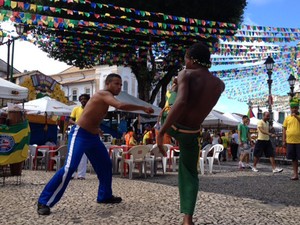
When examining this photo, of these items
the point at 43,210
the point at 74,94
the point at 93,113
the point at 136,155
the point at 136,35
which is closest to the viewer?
the point at 43,210

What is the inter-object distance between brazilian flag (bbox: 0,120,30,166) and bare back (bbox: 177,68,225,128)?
418 cm

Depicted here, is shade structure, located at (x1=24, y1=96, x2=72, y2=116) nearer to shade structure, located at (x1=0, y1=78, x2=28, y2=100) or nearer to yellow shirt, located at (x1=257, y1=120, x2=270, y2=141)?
shade structure, located at (x1=0, y1=78, x2=28, y2=100)

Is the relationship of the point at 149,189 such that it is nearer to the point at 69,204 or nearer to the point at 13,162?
the point at 69,204

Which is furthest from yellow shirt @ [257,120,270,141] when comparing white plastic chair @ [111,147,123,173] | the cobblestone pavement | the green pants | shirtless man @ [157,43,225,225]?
the green pants

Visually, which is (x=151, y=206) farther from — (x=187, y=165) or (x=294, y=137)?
(x=294, y=137)

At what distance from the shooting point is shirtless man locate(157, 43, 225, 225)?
11.7 ft

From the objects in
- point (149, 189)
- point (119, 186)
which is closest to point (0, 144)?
point (119, 186)

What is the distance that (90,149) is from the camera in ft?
15.7

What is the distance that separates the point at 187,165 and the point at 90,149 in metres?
1.55

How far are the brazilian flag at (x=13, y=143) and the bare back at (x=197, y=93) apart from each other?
4.18m

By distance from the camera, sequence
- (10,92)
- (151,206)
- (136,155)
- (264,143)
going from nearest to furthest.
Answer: (151,206)
(136,155)
(10,92)
(264,143)

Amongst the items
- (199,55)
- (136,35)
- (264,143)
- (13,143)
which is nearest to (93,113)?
(199,55)

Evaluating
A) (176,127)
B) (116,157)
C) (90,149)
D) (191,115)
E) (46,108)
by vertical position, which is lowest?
(116,157)

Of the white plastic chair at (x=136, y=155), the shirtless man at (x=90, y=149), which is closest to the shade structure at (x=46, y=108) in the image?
the white plastic chair at (x=136, y=155)
